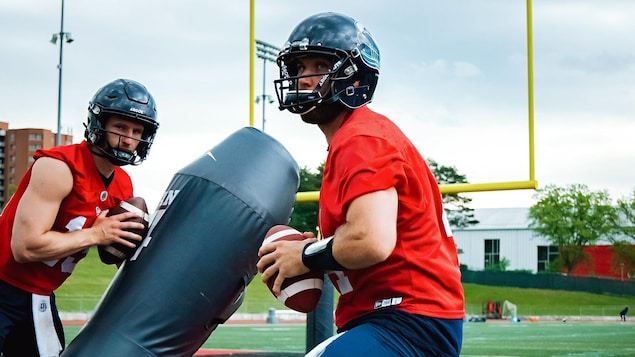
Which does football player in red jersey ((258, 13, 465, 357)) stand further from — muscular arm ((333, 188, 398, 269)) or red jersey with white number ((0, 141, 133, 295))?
red jersey with white number ((0, 141, 133, 295))

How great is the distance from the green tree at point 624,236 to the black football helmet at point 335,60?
173ft

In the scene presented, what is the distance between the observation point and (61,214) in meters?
4.17

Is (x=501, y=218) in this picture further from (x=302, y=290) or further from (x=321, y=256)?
(x=321, y=256)

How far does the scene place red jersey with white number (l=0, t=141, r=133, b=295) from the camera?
13.7 ft

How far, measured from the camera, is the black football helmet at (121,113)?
4297 mm

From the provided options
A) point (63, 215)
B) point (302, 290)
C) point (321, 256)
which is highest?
point (63, 215)

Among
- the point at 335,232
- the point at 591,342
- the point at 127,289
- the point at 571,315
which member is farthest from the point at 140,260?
the point at 571,315

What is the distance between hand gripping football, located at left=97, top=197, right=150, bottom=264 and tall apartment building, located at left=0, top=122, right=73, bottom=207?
321 feet

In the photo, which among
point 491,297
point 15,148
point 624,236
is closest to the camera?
point 491,297

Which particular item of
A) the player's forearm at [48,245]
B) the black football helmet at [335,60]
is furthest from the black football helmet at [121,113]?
the black football helmet at [335,60]

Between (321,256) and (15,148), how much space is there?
104338 millimetres

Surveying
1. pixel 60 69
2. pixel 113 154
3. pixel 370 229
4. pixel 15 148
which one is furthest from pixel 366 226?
pixel 15 148

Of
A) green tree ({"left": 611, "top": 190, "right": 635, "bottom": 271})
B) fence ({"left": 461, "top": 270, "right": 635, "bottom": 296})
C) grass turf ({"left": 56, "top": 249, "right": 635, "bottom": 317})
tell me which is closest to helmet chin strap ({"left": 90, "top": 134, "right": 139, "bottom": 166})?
grass turf ({"left": 56, "top": 249, "right": 635, "bottom": 317})

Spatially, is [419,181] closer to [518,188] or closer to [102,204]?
[102,204]
